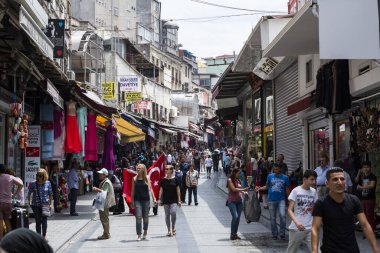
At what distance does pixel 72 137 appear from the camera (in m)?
19.5

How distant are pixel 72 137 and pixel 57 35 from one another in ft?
13.5

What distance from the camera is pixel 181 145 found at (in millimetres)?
69188

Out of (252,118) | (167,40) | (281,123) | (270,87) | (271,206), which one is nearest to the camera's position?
(271,206)

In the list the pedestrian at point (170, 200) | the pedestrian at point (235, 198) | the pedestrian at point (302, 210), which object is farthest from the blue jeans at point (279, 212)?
the pedestrian at point (302, 210)

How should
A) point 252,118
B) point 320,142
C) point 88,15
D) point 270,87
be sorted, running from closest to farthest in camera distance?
point 320,142
point 270,87
point 252,118
point 88,15

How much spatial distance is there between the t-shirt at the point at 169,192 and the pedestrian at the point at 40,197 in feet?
9.14

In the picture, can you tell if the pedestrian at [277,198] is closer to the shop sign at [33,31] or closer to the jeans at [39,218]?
the jeans at [39,218]

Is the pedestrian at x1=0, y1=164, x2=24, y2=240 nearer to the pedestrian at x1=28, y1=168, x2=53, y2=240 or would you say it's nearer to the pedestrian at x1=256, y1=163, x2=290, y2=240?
the pedestrian at x1=28, y1=168, x2=53, y2=240

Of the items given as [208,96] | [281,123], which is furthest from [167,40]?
[281,123]

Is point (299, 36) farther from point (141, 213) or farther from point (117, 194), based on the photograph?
point (117, 194)

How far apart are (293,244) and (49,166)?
42.1 ft

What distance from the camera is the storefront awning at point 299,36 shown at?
41.4ft

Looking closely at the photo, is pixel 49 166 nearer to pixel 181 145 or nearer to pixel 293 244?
pixel 293 244

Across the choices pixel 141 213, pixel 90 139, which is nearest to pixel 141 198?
pixel 141 213
